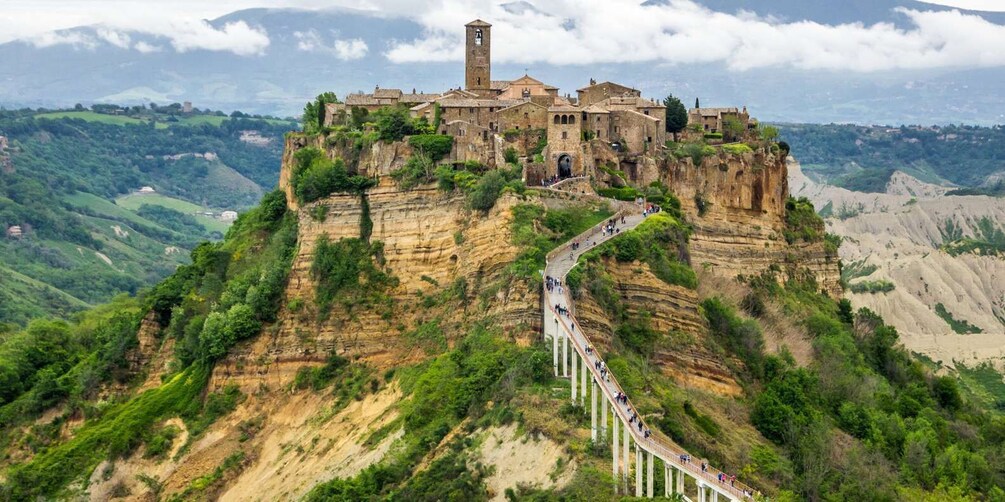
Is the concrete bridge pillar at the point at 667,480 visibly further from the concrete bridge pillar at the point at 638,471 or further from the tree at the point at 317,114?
the tree at the point at 317,114

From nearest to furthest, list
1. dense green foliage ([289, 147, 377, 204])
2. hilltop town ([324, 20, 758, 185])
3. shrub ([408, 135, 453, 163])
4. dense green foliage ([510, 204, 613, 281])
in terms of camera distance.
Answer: dense green foliage ([510, 204, 613, 281]), hilltop town ([324, 20, 758, 185]), shrub ([408, 135, 453, 163]), dense green foliage ([289, 147, 377, 204])

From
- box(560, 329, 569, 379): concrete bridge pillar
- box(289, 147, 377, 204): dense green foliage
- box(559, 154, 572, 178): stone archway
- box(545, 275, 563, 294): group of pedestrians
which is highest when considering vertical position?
box(559, 154, 572, 178): stone archway

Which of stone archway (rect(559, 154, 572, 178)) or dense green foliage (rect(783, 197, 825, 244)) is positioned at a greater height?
stone archway (rect(559, 154, 572, 178))

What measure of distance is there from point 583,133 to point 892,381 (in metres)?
20.9

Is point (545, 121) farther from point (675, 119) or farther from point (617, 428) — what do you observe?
point (617, 428)

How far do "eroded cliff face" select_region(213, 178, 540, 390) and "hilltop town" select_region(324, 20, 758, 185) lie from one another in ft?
13.1

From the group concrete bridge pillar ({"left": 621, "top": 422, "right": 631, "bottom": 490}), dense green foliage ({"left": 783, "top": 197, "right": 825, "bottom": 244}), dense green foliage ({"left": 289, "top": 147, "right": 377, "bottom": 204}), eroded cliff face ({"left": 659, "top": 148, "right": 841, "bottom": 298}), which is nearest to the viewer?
concrete bridge pillar ({"left": 621, "top": 422, "right": 631, "bottom": 490})

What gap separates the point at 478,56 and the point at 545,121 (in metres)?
11.0

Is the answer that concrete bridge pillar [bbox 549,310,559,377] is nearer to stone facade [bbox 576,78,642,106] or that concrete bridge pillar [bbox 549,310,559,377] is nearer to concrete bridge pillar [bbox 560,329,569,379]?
concrete bridge pillar [bbox 560,329,569,379]

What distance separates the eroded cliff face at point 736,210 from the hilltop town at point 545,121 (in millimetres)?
2707

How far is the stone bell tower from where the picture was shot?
8356 centimetres

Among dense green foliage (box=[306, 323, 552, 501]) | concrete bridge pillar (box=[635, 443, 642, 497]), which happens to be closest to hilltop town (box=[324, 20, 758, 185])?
dense green foliage (box=[306, 323, 552, 501])

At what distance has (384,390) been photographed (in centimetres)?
6588

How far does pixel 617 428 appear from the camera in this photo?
162ft
